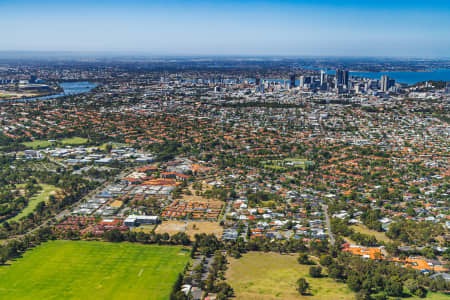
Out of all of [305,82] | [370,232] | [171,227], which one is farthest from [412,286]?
[305,82]

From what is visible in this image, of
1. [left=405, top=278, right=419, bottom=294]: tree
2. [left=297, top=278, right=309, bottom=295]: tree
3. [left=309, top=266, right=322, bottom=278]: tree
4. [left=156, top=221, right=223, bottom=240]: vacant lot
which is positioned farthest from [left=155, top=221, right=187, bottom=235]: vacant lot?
[left=405, top=278, right=419, bottom=294]: tree

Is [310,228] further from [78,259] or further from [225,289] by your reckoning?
[78,259]

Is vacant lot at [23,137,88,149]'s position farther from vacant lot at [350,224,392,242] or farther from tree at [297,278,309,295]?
tree at [297,278,309,295]

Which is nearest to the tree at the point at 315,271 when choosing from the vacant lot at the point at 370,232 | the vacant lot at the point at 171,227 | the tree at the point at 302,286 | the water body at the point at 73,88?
the tree at the point at 302,286

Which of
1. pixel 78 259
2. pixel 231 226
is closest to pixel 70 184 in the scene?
pixel 78 259

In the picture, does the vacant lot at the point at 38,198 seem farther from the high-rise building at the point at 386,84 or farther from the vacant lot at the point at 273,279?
the high-rise building at the point at 386,84

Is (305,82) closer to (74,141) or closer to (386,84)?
(386,84)
